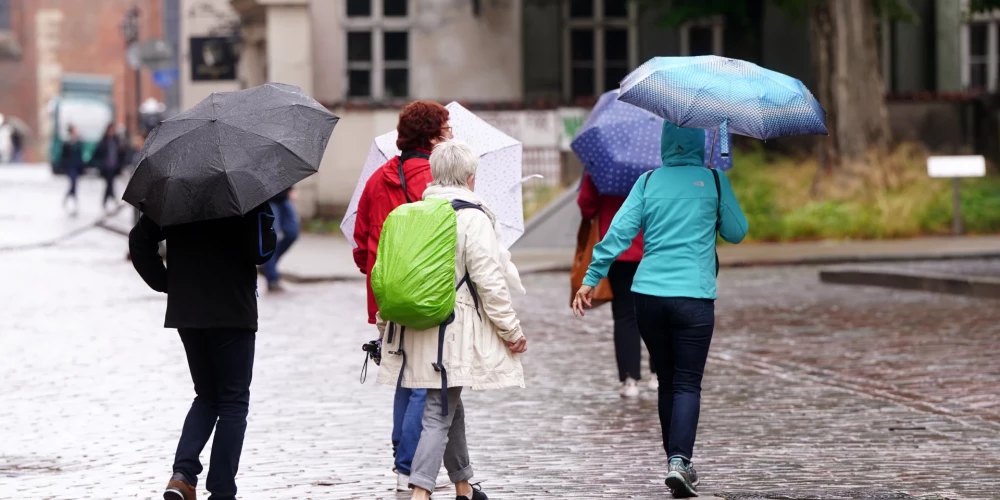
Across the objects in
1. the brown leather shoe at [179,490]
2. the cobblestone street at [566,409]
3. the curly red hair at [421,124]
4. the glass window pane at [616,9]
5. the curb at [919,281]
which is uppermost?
the glass window pane at [616,9]

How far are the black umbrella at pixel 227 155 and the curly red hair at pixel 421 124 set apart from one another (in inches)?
26.6

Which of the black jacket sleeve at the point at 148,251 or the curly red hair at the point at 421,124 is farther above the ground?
A: the curly red hair at the point at 421,124

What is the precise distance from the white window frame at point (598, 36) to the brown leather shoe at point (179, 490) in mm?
22818

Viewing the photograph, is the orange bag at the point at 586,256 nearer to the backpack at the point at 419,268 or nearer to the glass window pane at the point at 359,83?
the backpack at the point at 419,268

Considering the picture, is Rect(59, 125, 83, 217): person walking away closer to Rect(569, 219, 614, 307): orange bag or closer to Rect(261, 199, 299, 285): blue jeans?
Rect(261, 199, 299, 285): blue jeans

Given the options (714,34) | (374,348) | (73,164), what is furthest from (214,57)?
(374,348)

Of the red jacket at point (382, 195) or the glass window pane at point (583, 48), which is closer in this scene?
the red jacket at point (382, 195)

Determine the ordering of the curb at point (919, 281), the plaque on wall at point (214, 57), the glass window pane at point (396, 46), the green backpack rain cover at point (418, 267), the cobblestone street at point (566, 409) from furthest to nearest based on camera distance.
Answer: the plaque on wall at point (214, 57) → the glass window pane at point (396, 46) → the curb at point (919, 281) → the cobblestone street at point (566, 409) → the green backpack rain cover at point (418, 267)

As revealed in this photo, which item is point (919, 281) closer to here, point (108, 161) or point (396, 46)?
point (396, 46)

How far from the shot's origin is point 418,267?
6.13 metres

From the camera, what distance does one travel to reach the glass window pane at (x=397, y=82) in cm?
2855

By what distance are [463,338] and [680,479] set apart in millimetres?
1073

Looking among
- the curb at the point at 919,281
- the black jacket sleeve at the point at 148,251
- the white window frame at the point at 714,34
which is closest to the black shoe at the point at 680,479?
the black jacket sleeve at the point at 148,251

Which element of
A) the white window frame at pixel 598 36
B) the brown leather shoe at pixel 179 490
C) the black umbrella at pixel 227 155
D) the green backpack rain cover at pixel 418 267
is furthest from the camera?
the white window frame at pixel 598 36
